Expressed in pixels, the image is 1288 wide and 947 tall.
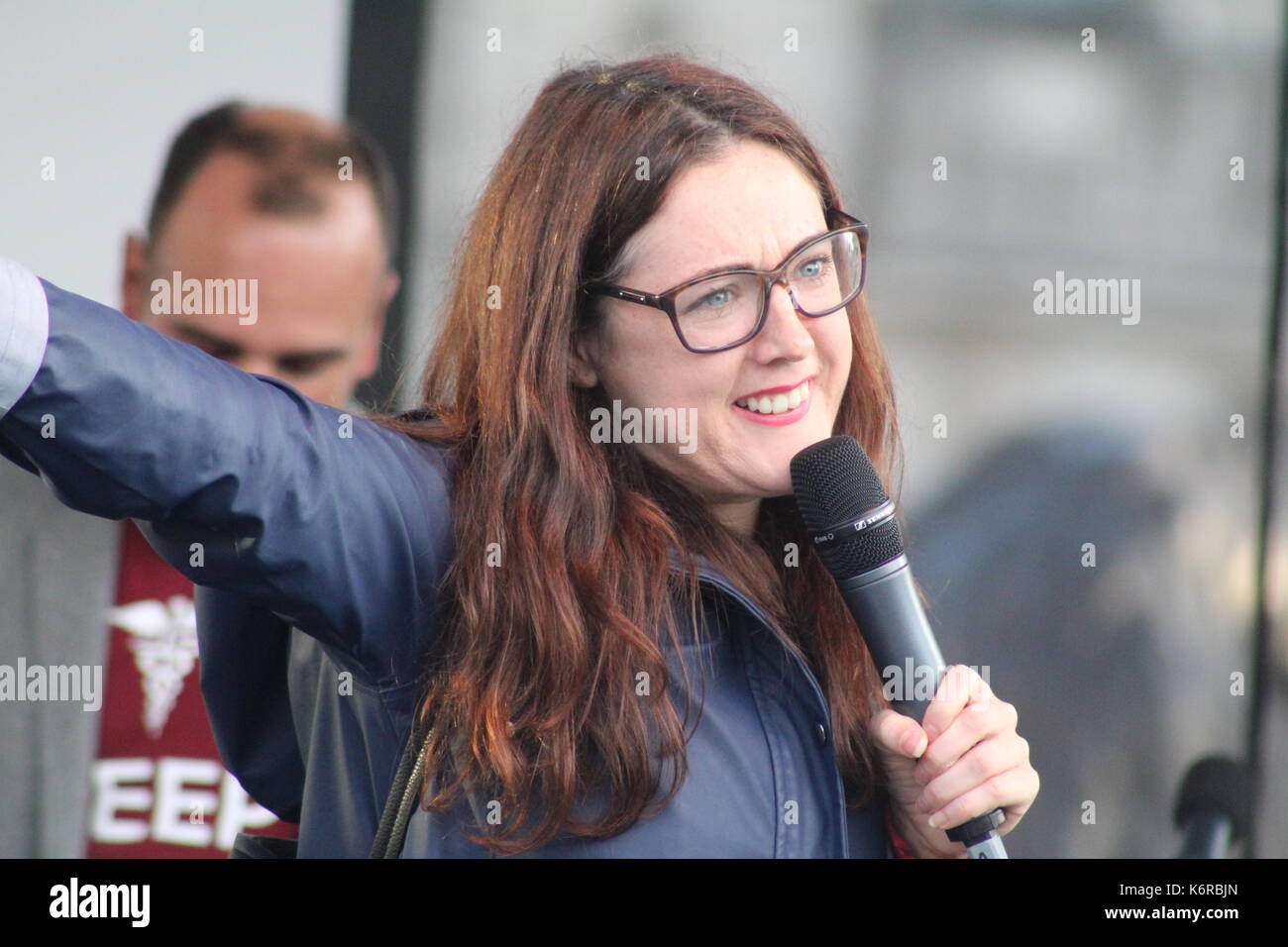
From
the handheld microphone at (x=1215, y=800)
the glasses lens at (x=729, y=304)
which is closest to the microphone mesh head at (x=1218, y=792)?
the handheld microphone at (x=1215, y=800)

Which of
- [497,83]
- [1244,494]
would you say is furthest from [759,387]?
[1244,494]

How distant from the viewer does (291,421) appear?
1.00m

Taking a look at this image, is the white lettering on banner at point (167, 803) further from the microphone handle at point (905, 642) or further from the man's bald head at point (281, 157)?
the microphone handle at point (905, 642)

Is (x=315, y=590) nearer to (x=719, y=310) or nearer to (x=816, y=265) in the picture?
(x=719, y=310)

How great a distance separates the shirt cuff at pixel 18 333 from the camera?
84cm

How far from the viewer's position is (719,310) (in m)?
1.31

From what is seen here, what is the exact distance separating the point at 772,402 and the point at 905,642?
0.31m

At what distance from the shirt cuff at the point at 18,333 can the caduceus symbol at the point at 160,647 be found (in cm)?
171

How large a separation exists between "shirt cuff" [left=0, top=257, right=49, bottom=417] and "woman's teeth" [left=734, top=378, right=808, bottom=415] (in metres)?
0.72

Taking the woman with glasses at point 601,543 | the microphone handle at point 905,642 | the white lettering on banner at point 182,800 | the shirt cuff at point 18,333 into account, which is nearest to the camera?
the shirt cuff at point 18,333

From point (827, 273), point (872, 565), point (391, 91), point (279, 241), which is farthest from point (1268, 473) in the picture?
point (279, 241)

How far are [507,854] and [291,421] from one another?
0.46 metres

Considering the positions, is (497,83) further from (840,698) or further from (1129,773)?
(1129,773)

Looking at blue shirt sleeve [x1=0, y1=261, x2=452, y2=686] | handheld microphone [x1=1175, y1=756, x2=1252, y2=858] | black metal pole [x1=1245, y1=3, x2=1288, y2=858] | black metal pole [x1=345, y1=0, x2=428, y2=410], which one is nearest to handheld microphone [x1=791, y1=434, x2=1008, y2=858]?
blue shirt sleeve [x1=0, y1=261, x2=452, y2=686]
